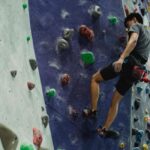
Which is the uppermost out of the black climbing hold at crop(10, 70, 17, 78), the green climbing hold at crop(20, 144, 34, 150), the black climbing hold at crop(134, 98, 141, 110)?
the black climbing hold at crop(10, 70, 17, 78)

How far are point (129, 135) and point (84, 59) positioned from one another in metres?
1.22

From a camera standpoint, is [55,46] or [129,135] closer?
[55,46]

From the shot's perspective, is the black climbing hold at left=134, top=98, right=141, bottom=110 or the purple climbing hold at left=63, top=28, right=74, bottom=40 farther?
the black climbing hold at left=134, top=98, right=141, bottom=110

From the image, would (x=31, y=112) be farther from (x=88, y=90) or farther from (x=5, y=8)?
(x=88, y=90)

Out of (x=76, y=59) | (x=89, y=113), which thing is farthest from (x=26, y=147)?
(x=76, y=59)

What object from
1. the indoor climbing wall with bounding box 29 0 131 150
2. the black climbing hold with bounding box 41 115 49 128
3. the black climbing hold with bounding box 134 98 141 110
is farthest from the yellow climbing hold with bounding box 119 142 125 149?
the black climbing hold with bounding box 41 115 49 128

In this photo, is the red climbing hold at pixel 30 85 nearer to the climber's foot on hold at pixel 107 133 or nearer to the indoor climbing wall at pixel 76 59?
the indoor climbing wall at pixel 76 59

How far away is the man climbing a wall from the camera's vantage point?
451 cm

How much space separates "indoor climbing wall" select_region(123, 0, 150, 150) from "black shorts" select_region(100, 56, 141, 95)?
0.89 meters

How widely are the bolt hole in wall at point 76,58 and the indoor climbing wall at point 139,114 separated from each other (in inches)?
8.3

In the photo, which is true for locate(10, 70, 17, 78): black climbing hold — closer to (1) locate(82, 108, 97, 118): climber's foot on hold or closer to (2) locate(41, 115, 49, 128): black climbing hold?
(2) locate(41, 115, 49, 128): black climbing hold

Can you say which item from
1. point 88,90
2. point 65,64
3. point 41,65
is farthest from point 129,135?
point 41,65

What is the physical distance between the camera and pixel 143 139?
5.79 meters

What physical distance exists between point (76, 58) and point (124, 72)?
20.6 inches
